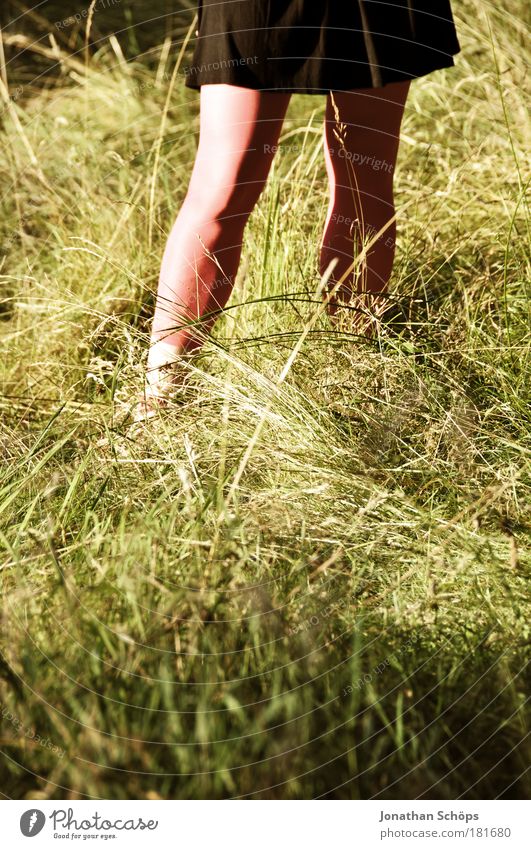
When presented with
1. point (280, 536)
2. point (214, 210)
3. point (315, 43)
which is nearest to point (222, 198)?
point (214, 210)

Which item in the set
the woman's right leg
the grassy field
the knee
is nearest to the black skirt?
the woman's right leg

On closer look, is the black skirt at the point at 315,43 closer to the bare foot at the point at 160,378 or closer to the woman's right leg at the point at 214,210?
the woman's right leg at the point at 214,210

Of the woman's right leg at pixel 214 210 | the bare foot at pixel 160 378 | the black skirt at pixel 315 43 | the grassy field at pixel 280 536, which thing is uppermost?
the black skirt at pixel 315 43

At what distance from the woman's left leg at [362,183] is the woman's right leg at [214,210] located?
0.46 feet

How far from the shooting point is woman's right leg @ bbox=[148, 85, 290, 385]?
1214 mm

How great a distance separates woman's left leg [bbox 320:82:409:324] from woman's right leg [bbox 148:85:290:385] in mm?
141

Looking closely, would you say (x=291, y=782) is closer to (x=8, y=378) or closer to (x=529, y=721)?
(x=529, y=721)

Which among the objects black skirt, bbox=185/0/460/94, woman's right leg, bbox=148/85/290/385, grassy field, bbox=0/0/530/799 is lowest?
grassy field, bbox=0/0/530/799

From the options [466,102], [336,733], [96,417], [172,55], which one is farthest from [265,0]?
[172,55]

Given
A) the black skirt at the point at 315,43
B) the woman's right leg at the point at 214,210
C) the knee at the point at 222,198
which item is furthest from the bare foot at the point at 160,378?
the black skirt at the point at 315,43

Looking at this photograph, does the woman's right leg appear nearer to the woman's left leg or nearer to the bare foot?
the bare foot

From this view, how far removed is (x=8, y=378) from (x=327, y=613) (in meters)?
0.86

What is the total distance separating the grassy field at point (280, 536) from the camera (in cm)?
85

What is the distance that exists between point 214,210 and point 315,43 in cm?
29
